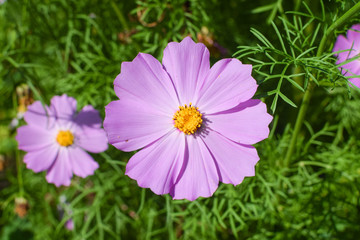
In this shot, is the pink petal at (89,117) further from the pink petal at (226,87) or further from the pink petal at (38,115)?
the pink petal at (226,87)

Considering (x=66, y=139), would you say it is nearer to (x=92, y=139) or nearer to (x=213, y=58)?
(x=92, y=139)

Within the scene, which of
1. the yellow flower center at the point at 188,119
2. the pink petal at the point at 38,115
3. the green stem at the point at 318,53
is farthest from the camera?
the pink petal at the point at 38,115

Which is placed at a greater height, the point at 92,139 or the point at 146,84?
the point at 146,84

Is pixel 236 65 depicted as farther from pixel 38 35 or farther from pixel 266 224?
pixel 38 35

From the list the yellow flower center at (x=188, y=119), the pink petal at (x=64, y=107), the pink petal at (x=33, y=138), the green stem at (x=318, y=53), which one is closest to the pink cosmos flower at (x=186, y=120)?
the yellow flower center at (x=188, y=119)

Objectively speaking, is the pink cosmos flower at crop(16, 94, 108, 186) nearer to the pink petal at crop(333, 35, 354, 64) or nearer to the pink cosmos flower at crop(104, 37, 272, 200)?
the pink cosmos flower at crop(104, 37, 272, 200)

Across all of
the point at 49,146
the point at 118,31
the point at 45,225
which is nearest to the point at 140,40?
the point at 118,31


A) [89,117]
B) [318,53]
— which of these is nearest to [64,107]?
[89,117]

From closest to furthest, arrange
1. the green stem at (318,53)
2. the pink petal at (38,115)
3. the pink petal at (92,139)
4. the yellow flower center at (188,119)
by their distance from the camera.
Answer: the green stem at (318,53) < the yellow flower center at (188,119) < the pink petal at (92,139) < the pink petal at (38,115)
